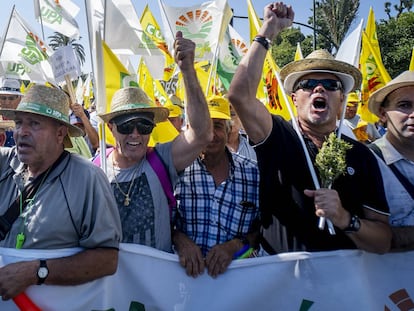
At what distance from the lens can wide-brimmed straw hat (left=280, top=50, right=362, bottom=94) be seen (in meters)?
2.51

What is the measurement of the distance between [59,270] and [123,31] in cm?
264

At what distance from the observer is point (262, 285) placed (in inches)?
92.3

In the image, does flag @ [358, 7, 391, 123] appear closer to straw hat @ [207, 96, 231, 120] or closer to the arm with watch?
straw hat @ [207, 96, 231, 120]

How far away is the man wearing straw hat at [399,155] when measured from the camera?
2.42 m

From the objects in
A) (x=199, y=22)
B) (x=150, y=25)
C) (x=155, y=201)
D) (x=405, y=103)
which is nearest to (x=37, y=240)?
(x=155, y=201)

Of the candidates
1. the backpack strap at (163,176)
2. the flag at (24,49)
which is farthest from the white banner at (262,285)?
the flag at (24,49)

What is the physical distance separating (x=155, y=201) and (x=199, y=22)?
9.86 ft

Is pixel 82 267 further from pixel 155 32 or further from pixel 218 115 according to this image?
pixel 155 32

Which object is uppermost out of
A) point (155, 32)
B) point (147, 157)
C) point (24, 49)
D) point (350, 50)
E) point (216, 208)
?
point (155, 32)

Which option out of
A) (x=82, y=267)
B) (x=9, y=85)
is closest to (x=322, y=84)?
(x=82, y=267)

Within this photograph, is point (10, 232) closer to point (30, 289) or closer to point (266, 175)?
point (30, 289)

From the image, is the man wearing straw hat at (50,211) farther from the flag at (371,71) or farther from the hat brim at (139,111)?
the flag at (371,71)

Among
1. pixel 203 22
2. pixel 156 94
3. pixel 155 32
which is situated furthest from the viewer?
pixel 155 32

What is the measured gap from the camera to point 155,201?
2416mm
